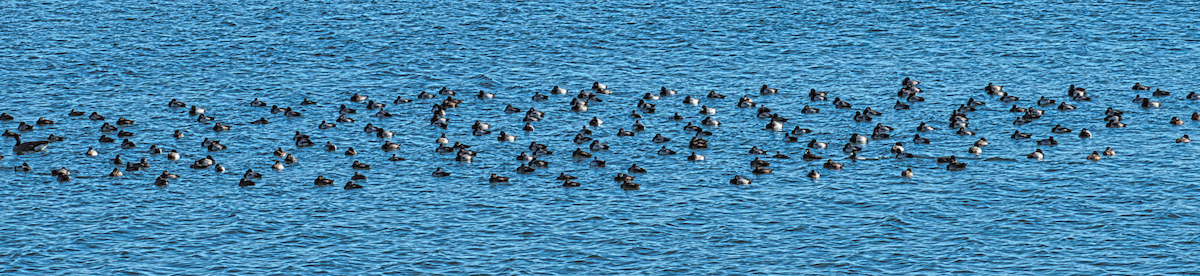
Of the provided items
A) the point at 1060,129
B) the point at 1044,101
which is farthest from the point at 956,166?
the point at 1044,101

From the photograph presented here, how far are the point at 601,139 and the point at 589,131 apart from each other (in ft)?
2.67

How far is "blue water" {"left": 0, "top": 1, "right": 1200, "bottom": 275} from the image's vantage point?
206 feet

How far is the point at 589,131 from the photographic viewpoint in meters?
80.6

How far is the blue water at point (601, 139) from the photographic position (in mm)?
62812

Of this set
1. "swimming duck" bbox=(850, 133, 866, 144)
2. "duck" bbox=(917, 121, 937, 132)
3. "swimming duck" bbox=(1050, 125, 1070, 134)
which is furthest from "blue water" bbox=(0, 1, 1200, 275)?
"swimming duck" bbox=(1050, 125, 1070, 134)

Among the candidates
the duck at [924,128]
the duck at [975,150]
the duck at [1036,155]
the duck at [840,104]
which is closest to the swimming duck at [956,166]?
the duck at [975,150]

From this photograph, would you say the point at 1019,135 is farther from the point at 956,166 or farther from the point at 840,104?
the point at 840,104

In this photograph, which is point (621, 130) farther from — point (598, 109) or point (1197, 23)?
point (1197, 23)

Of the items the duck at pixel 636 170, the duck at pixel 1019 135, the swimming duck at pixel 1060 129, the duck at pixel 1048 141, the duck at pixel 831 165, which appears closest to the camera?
the duck at pixel 636 170

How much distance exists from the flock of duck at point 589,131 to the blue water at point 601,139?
1.66ft

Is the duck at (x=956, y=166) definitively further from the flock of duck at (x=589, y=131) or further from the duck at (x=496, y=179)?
the duck at (x=496, y=179)

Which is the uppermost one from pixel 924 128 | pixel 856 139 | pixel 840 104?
pixel 856 139

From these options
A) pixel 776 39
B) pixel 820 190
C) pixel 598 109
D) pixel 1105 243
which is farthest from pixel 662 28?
pixel 1105 243

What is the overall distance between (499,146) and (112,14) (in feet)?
174
